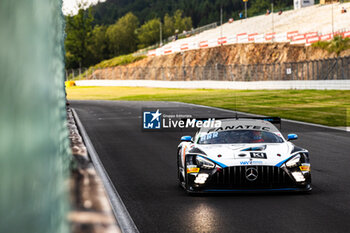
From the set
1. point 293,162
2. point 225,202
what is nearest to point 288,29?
point 293,162

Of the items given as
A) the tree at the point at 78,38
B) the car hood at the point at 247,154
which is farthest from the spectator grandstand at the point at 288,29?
the car hood at the point at 247,154

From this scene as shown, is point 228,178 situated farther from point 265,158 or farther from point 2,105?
point 2,105

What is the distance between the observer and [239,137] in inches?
424

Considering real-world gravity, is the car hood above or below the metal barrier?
below

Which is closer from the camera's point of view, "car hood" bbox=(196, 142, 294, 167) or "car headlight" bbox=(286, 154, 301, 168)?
"car hood" bbox=(196, 142, 294, 167)

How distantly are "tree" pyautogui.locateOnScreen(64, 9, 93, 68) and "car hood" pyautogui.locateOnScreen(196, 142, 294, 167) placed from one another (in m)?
156

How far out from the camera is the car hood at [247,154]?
371 inches

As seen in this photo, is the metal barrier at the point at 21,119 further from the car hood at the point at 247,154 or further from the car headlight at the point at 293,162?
the car headlight at the point at 293,162

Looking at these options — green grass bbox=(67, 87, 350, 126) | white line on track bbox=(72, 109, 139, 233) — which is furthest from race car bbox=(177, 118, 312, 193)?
green grass bbox=(67, 87, 350, 126)

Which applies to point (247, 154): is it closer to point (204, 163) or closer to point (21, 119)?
point (204, 163)

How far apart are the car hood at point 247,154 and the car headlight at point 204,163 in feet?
0.23

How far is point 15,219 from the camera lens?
2.73ft

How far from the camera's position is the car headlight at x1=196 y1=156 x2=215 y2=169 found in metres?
9.53

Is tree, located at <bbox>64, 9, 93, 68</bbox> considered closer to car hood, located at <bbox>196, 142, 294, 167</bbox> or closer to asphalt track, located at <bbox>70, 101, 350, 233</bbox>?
asphalt track, located at <bbox>70, 101, 350, 233</bbox>
